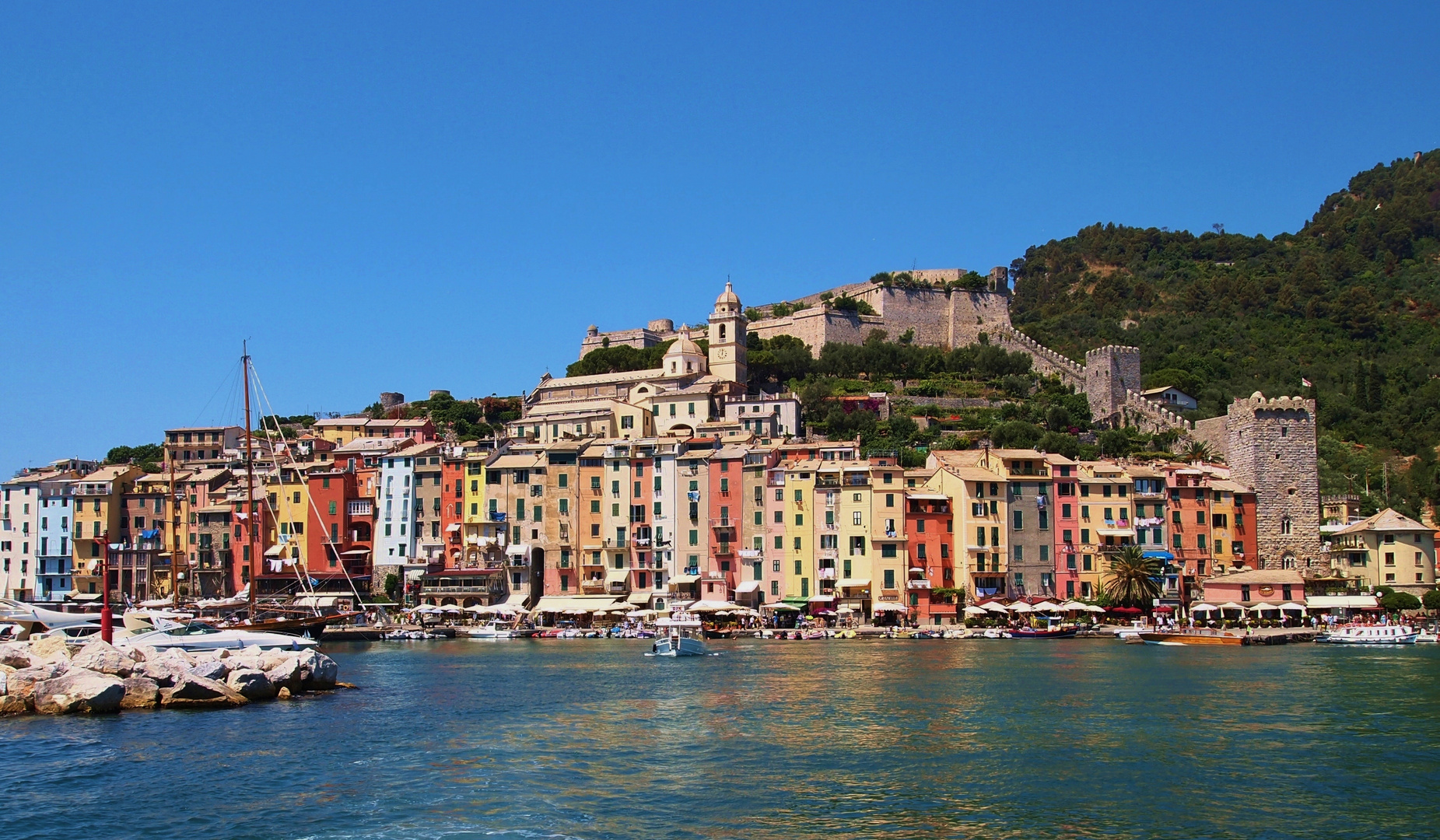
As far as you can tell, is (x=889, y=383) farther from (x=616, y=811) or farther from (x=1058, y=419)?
(x=616, y=811)

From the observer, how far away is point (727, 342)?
99.7 metres

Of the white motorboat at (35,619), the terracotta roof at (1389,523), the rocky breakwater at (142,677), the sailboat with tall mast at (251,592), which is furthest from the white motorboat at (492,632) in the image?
the terracotta roof at (1389,523)

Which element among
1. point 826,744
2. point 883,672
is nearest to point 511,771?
point 826,744

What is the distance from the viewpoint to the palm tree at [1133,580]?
62812 millimetres

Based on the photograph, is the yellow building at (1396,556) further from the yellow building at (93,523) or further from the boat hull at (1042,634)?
the yellow building at (93,523)

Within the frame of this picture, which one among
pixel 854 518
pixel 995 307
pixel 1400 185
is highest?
pixel 1400 185

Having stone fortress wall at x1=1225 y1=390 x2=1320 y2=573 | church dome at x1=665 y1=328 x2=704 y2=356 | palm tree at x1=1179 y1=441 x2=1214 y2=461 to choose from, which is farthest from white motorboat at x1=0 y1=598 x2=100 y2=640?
palm tree at x1=1179 y1=441 x2=1214 y2=461

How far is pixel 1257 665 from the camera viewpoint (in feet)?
155

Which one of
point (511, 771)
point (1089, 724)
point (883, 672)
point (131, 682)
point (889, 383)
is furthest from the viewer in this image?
point (889, 383)

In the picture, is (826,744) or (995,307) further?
(995,307)

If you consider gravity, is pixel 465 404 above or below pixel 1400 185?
below

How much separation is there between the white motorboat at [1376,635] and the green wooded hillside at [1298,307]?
73.2 feet

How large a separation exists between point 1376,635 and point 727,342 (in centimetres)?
5293

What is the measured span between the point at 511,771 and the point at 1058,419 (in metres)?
66.5
